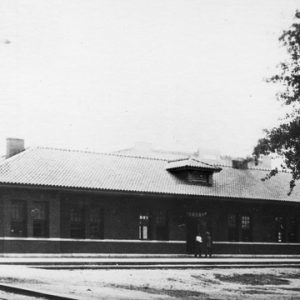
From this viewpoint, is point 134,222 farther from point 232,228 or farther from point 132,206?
point 232,228

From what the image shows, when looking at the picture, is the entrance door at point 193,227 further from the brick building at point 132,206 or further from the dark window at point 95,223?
the dark window at point 95,223

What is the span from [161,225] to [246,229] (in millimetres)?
6078

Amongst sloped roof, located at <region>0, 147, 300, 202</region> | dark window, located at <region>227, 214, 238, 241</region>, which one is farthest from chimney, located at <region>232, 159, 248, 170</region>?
dark window, located at <region>227, 214, 238, 241</region>

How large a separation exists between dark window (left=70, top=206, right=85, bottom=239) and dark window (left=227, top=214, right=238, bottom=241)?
9.51 meters

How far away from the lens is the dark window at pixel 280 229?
135ft

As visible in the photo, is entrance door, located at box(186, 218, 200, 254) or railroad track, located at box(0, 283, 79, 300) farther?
entrance door, located at box(186, 218, 200, 254)

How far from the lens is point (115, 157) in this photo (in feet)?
133

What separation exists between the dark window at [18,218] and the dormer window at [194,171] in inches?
420

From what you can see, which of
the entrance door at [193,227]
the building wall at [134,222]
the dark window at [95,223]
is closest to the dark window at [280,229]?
the building wall at [134,222]

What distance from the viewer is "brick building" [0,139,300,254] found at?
32.8 metres

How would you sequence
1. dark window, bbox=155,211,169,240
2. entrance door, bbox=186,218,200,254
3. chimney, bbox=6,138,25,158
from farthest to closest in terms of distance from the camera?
entrance door, bbox=186,218,200,254 → chimney, bbox=6,138,25,158 → dark window, bbox=155,211,169,240

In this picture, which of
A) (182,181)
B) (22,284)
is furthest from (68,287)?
(182,181)

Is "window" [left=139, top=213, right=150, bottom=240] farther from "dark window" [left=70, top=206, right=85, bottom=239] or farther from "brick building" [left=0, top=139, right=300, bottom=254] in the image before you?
"dark window" [left=70, top=206, right=85, bottom=239]

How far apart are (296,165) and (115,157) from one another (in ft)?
53.8
